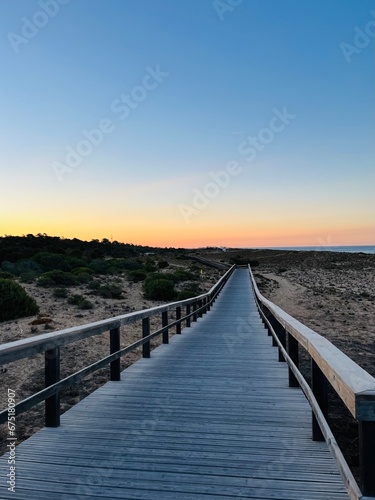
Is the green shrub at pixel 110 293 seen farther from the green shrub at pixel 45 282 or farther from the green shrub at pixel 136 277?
the green shrub at pixel 136 277

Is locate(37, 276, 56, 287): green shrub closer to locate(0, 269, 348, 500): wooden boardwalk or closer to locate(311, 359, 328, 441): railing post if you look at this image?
locate(0, 269, 348, 500): wooden boardwalk

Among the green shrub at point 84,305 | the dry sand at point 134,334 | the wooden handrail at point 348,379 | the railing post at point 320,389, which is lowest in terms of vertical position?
the dry sand at point 134,334

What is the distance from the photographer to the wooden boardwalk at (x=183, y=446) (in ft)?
9.75

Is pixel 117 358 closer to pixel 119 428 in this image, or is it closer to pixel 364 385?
pixel 119 428

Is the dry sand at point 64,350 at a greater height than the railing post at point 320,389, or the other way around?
the railing post at point 320,389

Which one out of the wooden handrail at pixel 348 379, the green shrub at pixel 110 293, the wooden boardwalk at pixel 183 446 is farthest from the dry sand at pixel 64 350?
the wooden handrail at pixel 348 379

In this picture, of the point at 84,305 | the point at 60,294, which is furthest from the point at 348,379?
the point at 60,294

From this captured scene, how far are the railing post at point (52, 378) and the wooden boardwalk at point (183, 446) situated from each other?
0.11 metres

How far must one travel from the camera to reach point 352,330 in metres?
16.0

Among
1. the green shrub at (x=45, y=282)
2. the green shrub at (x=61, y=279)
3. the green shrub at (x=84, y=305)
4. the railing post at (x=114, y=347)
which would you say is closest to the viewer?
the railing post at (x=114, y=347)

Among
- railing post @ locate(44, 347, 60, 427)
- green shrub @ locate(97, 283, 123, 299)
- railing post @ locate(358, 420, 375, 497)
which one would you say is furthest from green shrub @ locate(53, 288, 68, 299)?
railing post @ locate(358, 420, 375, 497)

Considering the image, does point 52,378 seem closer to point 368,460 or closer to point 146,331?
point 368,460

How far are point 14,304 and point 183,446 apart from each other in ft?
43.0

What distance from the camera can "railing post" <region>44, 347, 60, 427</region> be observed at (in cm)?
396
